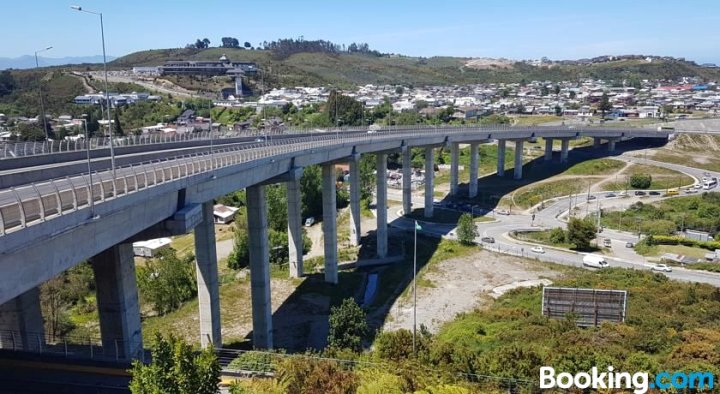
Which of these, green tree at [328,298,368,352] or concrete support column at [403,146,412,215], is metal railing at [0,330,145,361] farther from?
concrete support column at [403,146,412,215]

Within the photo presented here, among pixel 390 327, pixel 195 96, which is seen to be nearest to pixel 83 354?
pixel 390 327

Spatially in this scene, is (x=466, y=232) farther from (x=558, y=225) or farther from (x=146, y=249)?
(x=146, y=249)

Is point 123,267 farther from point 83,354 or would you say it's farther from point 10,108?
point 10,108

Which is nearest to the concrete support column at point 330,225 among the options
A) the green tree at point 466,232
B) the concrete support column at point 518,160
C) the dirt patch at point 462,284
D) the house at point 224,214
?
the dirt patch at point 462,284

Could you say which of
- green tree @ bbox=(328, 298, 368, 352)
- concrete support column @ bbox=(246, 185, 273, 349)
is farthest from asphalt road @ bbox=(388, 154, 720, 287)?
concrete support column @ bbox=(246, 185, 273, 349)

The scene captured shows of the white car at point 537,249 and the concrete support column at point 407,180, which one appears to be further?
the concrete support column at point 407,180

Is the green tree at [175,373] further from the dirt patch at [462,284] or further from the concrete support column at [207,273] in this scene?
the dirt patch at [462,284]

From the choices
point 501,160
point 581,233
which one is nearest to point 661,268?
point 581,233
